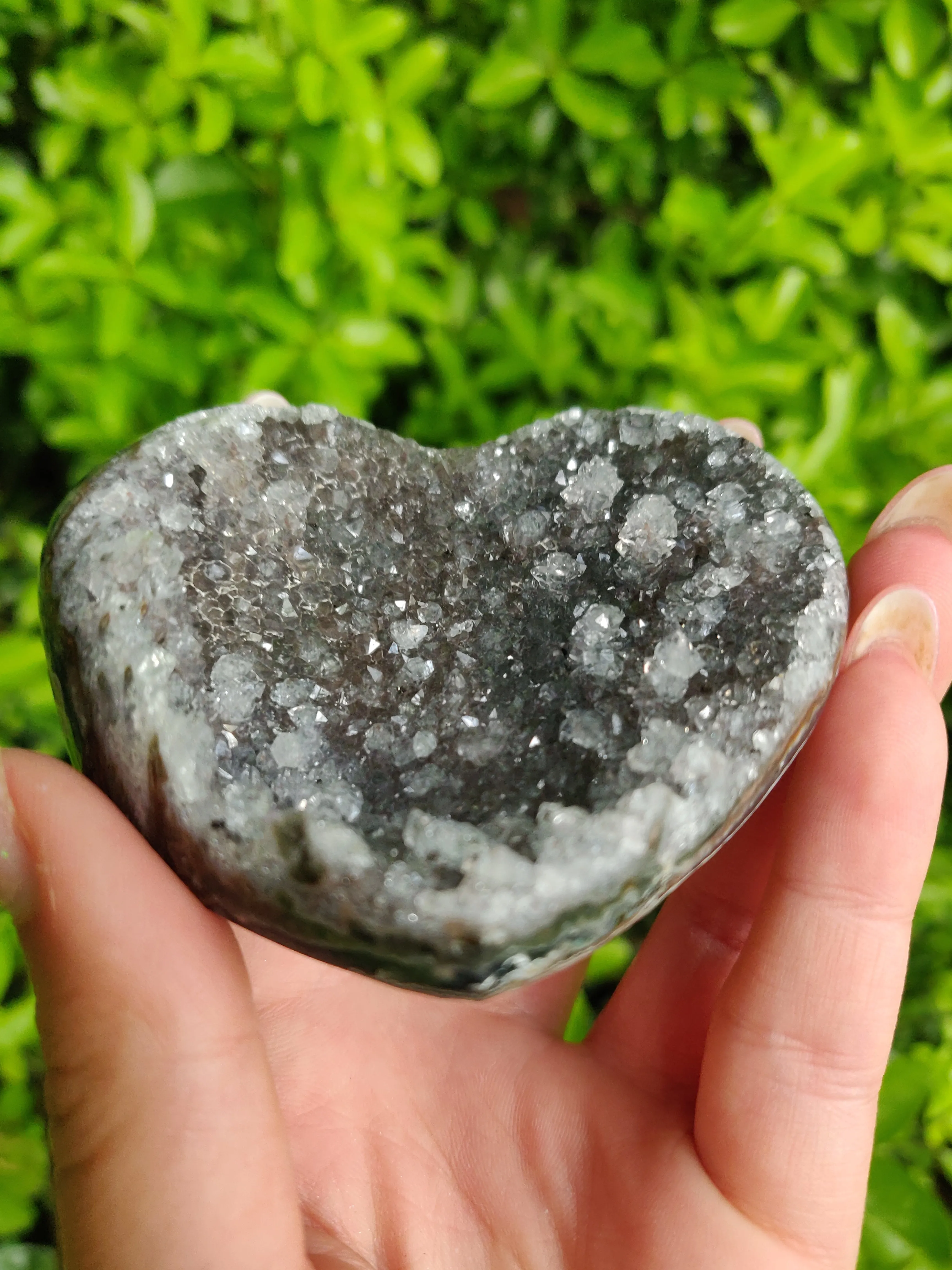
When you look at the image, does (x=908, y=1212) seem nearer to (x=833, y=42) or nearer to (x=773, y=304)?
(x=773, y=304)

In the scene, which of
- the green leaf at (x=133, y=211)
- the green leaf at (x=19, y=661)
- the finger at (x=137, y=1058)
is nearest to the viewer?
the finger at (x=137, y=1058)

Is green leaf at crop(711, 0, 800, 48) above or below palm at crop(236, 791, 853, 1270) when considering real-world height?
above

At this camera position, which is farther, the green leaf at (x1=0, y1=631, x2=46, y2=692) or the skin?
the green leaf at (x1=0, y1=631, x2=46, y2=692)

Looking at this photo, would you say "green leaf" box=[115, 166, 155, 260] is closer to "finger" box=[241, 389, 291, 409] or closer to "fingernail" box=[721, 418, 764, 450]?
"finger" box=[241, 389, 291, 409]

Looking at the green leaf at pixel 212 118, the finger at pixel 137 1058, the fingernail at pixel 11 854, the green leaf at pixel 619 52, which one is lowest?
the finger at pixel 137 1058

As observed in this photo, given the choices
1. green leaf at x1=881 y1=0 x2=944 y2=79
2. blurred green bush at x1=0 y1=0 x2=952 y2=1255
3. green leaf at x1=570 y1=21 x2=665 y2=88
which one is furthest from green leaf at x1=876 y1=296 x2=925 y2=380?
green leaf at x1=570 y1=21 x2=665 y2=88

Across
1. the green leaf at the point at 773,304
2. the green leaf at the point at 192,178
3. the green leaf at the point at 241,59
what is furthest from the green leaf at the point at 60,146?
the green leaf at the point at 773,304

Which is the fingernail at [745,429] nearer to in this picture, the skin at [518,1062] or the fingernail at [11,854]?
the skin at [518,1062]
